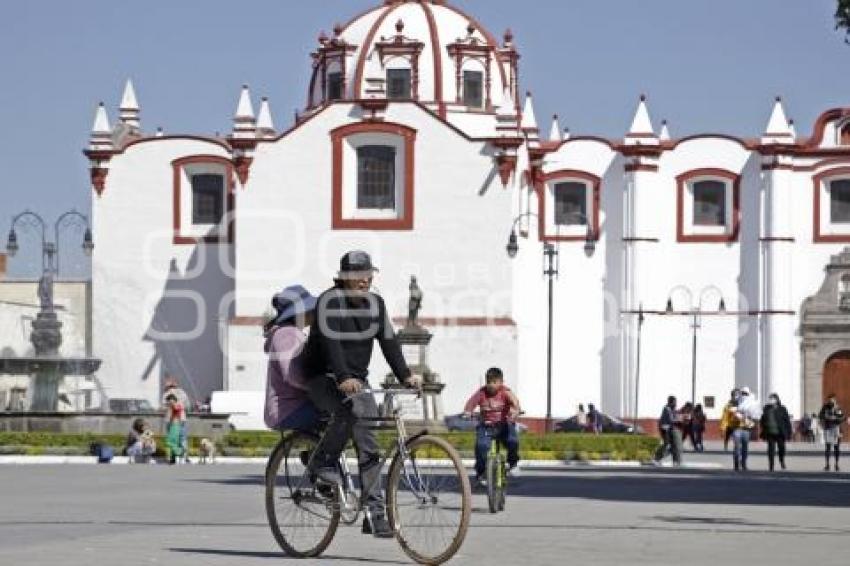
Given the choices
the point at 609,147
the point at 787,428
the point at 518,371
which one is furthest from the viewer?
the point at 609,147

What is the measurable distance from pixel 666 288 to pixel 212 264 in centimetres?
1459

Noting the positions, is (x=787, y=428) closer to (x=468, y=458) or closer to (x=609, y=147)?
(x=468, y=458)

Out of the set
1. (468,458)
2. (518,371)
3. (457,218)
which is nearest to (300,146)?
(457,218)

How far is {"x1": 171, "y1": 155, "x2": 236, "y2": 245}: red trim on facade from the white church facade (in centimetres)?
7

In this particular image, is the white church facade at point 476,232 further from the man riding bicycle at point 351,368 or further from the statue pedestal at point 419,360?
the man riding bicycle at point 351,368

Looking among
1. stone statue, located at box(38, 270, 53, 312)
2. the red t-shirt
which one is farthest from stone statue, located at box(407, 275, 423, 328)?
the red t-shirt

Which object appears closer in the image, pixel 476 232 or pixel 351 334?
pixel 351 334

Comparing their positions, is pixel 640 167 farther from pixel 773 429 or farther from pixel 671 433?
pixel 773 429

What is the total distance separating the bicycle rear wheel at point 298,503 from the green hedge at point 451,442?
26352 mm

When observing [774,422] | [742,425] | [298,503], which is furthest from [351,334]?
[774,422]

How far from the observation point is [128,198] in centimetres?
7112

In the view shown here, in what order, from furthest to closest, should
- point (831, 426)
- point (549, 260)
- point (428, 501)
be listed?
point (549, 260)
point (831, 426)
point (428, 501)

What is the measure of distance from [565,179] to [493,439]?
Result: 49.6 meters

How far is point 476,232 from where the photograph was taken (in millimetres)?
68312
